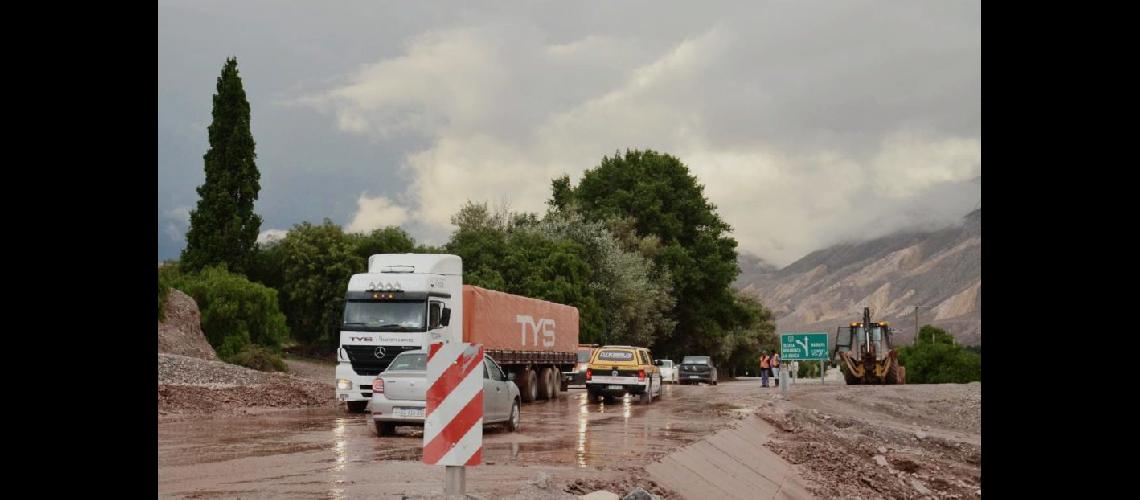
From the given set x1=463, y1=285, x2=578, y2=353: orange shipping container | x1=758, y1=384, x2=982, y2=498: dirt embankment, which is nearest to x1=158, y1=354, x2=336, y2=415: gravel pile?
x1=463, y1=285, x2=578, y2=353: orange shipping container

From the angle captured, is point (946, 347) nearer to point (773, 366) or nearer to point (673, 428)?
point (773, 366)

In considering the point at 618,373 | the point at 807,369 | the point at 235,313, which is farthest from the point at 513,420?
the point at 807,369

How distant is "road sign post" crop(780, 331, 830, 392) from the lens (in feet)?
193

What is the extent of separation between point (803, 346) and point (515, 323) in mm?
30417

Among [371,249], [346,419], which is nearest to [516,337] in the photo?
[346,419]

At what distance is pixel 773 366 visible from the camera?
2265 inches

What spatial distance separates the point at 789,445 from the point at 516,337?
42.4 ft

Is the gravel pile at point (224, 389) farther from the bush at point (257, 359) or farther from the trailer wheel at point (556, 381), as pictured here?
the bush at point (257, 359)

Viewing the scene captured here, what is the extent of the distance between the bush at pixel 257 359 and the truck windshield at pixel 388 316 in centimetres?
2128

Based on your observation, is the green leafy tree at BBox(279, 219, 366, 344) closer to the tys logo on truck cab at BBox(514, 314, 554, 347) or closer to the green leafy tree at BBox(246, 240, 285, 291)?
the green leafy tree at BBox(246, 240, 285, 291)

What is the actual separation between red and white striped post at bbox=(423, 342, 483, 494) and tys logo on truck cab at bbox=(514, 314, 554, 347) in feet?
75.5

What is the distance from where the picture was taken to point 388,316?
85.6 feet

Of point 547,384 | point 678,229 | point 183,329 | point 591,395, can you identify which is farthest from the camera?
point 678,229

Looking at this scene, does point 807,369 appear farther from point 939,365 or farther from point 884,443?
point 884,443
